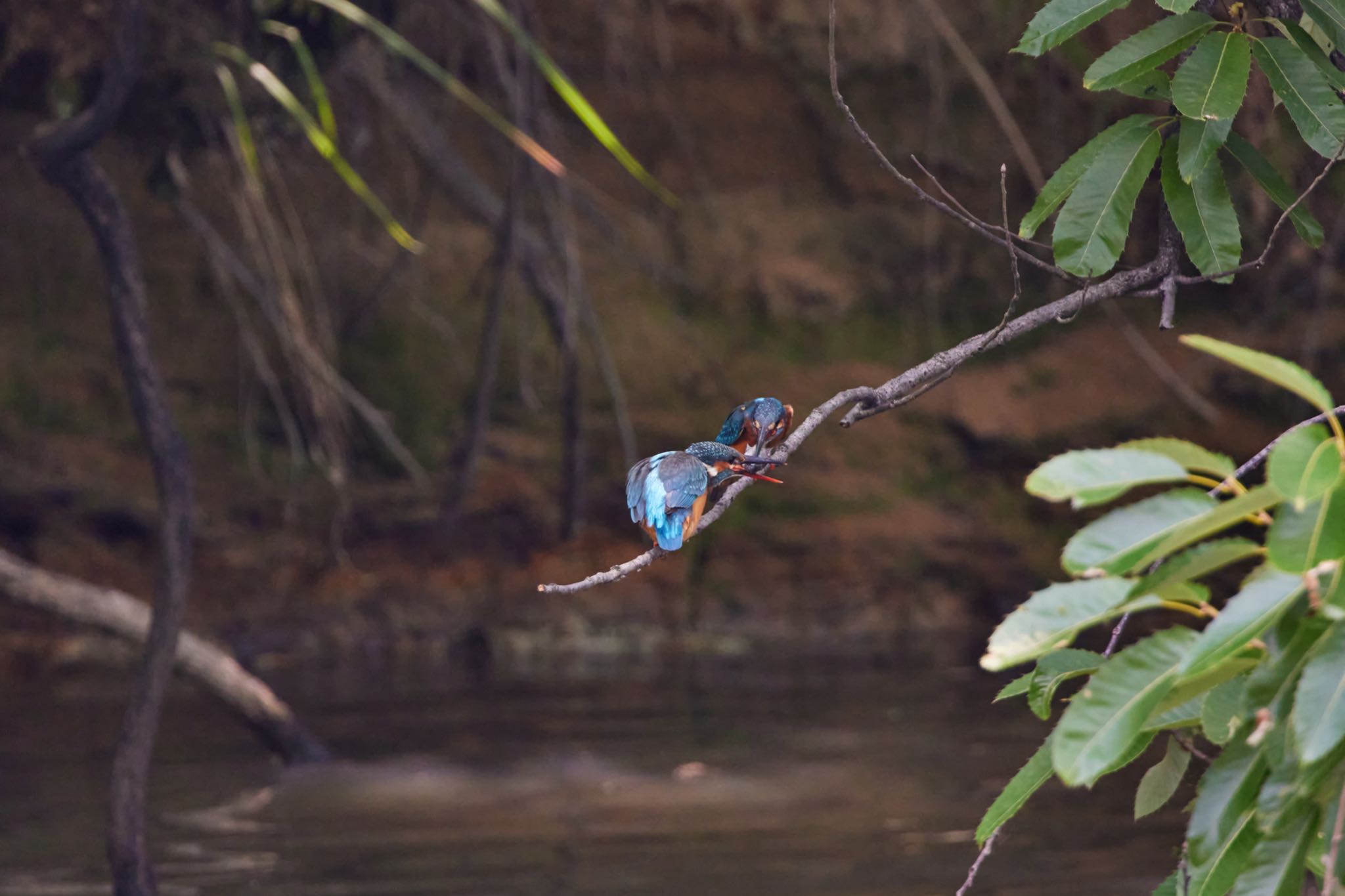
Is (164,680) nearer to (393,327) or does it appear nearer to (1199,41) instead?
(1199,41)

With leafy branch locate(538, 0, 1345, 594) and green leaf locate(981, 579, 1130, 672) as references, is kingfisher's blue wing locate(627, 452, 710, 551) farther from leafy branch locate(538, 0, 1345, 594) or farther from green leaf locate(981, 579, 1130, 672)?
green leaf locate(981, 579, 1130, 672)

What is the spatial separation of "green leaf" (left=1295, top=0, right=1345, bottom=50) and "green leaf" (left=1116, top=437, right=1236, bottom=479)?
59 centimetres

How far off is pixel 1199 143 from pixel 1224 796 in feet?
1.95

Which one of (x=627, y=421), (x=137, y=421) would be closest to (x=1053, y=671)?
(x=137, y=421)

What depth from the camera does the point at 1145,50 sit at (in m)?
1.25

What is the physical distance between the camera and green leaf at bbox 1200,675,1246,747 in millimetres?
958

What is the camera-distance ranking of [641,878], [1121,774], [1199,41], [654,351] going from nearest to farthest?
[1199,41] < [641,878] < [1121,774] < [654,351]

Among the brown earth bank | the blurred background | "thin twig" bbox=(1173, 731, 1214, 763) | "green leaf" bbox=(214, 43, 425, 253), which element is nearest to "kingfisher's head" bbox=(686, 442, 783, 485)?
"thin twig" bbox=(1173, 731, 1214, 763)

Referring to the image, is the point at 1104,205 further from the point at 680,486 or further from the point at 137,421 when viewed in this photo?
the point at 137,421

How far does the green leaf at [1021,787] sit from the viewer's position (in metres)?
1.04

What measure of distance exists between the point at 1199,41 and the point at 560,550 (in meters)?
5.48

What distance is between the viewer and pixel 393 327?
707 centimetres

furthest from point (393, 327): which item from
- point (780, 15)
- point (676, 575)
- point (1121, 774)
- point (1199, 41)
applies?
point (1199, 41)

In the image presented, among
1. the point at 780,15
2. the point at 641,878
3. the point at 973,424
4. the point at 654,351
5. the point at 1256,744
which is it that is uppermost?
the point at 780,15
